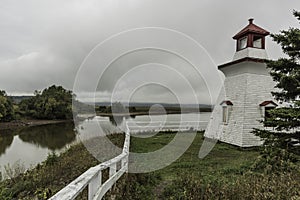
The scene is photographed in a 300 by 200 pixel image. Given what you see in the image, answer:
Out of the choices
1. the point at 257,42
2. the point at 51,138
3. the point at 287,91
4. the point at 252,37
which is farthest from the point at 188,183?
the point at 51,138

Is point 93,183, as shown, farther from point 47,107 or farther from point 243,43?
point 47,107

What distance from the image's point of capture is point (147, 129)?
55.5 feet

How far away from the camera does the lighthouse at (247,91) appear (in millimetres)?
10602

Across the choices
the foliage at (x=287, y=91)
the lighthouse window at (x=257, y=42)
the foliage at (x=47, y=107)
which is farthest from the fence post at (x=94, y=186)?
the foliage at (x=47, y=107)

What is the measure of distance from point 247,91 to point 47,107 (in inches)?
1977

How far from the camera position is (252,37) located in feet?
36.7

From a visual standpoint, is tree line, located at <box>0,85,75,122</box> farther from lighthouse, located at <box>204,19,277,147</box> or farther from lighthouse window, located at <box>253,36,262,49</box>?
lighthouse window, located at <box>253,36,262,49</box>

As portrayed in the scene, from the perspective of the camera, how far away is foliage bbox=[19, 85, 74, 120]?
176 feet

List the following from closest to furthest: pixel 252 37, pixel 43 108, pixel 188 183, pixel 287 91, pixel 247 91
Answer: pixel 188 183, pixel 287 91, pixel 247 91, pixel 252 37, pixel 43 108

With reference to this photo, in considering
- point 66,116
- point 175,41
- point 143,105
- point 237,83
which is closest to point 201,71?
point 175,41

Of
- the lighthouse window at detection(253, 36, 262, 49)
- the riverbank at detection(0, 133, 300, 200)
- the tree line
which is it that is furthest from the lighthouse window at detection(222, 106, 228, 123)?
the tree line

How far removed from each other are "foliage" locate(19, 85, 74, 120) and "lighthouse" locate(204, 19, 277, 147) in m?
47.6

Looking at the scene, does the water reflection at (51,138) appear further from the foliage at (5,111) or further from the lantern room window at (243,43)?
the foliage at (5,111)

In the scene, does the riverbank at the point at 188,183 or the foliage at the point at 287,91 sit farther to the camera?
the foliage at the point at 287,91
